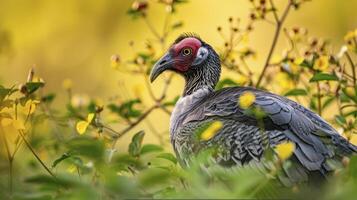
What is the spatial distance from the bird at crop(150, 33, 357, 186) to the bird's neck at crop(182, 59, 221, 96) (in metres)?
0.48

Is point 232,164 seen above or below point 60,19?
below

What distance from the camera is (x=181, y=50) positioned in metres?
6.70

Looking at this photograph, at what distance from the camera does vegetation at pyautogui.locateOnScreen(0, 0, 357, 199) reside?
2.68 m

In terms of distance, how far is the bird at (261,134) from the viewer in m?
4.95

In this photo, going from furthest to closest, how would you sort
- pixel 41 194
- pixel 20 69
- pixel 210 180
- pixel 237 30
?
pixel 20 69 → pixel 237 30 → pixel 210 180 → pixel 41 194

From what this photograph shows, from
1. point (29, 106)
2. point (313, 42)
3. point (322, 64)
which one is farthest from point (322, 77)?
point (29, 106)

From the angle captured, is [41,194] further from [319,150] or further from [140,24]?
[140,24]

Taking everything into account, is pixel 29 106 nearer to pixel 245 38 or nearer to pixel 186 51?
pixel 186 51

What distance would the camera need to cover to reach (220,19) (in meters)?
14.9

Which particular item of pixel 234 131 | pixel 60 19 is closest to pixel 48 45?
pixel 60 19

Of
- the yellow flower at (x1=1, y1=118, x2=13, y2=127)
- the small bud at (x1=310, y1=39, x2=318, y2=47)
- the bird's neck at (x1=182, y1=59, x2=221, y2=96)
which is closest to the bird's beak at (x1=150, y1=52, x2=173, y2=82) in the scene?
the bird's neck at (x1=182, y1=59, x2=221, y2=96)

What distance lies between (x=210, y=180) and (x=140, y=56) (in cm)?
304

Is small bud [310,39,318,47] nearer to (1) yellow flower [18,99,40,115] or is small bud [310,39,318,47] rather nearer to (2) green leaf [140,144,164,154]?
(2) green leaf [140,144,164,154]

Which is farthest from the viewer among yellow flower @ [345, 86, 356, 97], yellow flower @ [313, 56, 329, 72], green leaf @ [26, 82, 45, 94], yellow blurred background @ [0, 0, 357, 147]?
yellow blurred background @ [0, 0, 357, 147]
